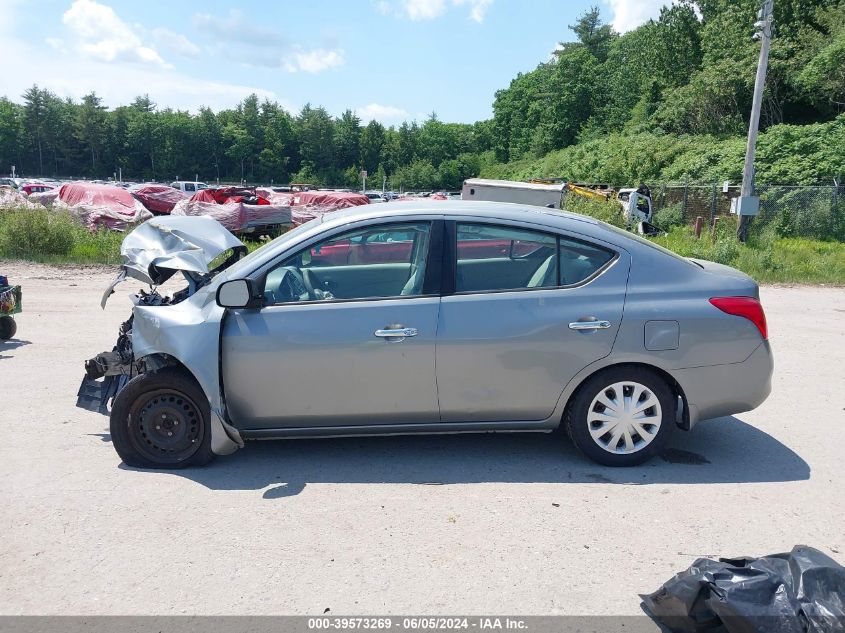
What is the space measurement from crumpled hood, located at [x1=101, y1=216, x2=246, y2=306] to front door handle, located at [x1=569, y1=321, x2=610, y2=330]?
263 cm

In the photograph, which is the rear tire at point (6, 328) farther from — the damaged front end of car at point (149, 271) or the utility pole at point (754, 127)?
the utility pole at point (754, 127)

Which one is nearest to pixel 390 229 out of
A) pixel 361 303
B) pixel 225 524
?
pixel 361 303

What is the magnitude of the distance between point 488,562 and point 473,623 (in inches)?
19.8

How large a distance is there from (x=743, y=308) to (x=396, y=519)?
270cm

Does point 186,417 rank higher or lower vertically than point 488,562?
higher

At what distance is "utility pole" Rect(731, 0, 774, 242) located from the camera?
59.6 ft

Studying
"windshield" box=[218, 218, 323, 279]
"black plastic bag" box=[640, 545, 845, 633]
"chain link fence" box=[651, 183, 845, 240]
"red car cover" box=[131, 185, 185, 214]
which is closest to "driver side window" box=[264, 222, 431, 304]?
"windshield" box=[218, 218, 323, 279]

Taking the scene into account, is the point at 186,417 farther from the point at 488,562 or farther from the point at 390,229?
the point at 488,562

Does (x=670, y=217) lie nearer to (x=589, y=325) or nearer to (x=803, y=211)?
(x=803, y=211)

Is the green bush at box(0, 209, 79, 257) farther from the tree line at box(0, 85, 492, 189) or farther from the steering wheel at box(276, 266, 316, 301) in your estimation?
the tree line at box(0, 85, 492, 189)

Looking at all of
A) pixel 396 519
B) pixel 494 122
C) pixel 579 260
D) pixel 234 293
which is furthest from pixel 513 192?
pixel 494 122

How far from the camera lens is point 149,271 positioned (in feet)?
16.4

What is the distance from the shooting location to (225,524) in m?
3.85

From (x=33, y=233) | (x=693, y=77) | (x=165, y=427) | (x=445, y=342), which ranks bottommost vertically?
(x=165, y=427)
